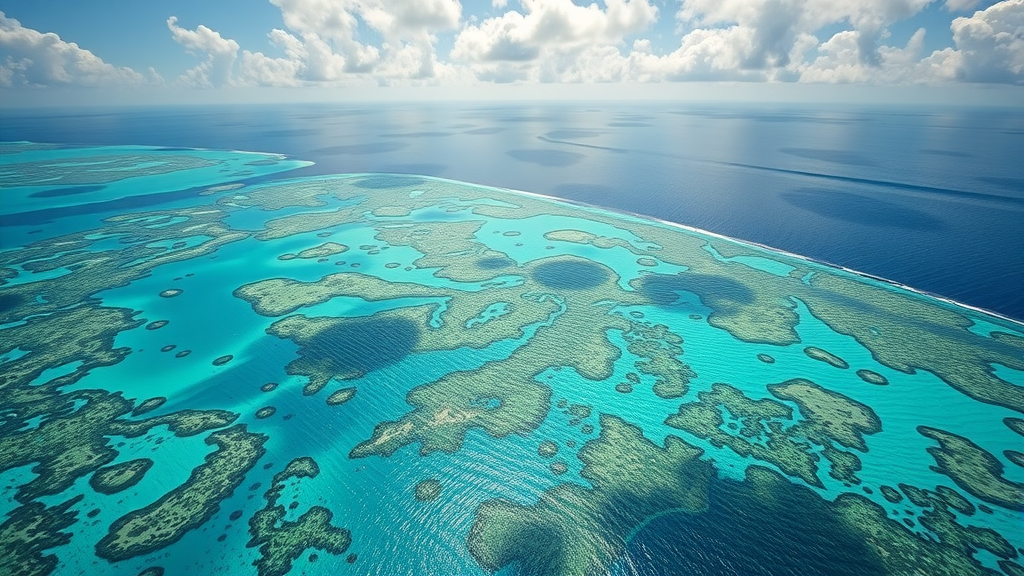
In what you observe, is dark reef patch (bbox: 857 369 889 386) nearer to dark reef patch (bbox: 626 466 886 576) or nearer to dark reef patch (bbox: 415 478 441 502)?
dark reef patch (bbox: 626 466 886 576)

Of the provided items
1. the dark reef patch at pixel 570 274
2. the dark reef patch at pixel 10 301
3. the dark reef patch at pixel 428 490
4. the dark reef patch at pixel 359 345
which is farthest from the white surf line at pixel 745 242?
the dark reef patch at pixel 10 301

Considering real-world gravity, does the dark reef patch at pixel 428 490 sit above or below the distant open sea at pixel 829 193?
below

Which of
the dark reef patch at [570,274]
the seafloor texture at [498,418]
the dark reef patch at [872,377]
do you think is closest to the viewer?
the seafloor texture at [498,418]

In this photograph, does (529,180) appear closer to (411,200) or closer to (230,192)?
(411,200)

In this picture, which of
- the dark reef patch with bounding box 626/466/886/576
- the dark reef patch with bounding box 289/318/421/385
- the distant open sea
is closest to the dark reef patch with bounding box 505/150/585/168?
the distant open sea

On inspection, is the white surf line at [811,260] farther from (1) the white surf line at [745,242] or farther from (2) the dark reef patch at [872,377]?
(2) the dark reef patch at [872,377]

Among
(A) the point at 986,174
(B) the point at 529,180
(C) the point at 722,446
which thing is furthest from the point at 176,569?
(A) the point at 986,174
